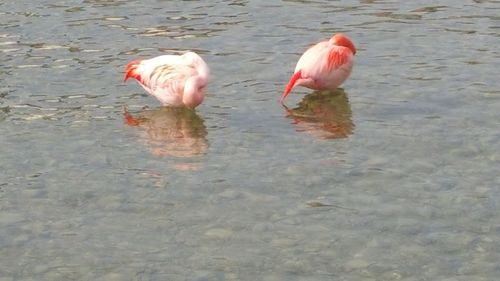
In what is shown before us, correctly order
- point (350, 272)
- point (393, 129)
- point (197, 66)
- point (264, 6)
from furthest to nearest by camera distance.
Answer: point (264, 6) → point (197, 66) → point (393, 129) → point (350, 272)

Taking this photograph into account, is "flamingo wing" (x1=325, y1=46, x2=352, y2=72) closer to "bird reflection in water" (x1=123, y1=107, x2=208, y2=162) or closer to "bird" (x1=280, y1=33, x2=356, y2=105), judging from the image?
"bird" (x1=280, y1=33, x2=356, y2=105)

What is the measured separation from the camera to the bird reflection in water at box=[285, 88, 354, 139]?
28.9ft

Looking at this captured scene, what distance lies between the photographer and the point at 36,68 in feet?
34.3

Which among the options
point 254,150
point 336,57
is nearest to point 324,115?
point 336,57

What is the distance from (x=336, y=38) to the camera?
9711 millimetres

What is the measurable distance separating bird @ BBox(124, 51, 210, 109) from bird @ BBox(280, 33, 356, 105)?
0.72 meters

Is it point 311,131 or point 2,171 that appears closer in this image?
point 2,171

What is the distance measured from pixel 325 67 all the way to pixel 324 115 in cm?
43

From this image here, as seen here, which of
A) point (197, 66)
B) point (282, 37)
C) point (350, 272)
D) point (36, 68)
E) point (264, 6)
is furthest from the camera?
point (264, 6)

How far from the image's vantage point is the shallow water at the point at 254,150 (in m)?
6.59

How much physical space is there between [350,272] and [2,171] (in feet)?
9.25

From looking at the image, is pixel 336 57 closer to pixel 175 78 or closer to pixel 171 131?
pixel 175 78

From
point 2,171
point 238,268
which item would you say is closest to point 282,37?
point 2,171

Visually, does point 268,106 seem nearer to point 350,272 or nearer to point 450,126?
point 450,126
